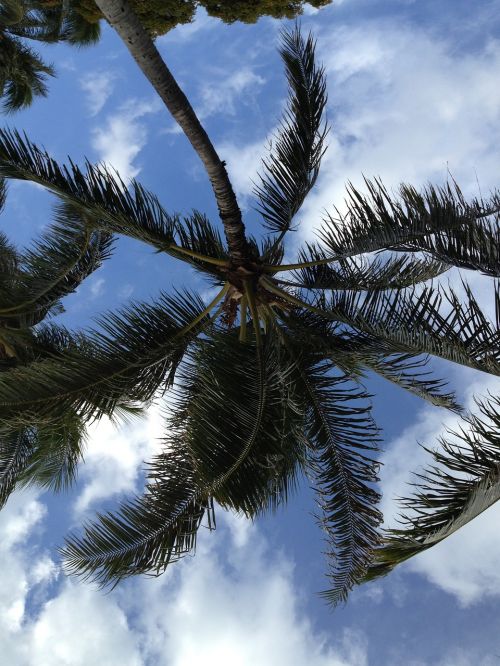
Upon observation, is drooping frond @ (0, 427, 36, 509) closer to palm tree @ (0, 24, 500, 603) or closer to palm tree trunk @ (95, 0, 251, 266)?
palm tree @ (0, 24, 500, 603)

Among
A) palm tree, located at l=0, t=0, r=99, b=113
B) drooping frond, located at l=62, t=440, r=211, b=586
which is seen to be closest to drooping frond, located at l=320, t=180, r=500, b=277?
drooping frond, located at l=62, t=440, r=211, b=586

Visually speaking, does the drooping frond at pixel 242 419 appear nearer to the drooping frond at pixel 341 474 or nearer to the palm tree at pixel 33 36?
the drooping frond at pixel 341 474

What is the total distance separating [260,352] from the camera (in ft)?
24.1

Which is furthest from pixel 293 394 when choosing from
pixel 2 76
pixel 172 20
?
pixel 2 76

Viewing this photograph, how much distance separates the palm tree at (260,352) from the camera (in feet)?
21.0

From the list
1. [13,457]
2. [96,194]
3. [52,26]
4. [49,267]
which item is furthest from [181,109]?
[52,26]

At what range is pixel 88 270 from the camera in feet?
29.5

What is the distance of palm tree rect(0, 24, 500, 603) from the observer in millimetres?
6414

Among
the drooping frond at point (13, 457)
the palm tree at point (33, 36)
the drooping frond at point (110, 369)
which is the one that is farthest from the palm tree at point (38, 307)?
the palm tree at point (33, 36)

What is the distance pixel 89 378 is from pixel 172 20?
28.1ft

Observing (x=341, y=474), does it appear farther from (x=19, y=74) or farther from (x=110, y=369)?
(x=19, y=74)

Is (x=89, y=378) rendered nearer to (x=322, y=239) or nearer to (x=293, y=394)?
(x=293, y=394)

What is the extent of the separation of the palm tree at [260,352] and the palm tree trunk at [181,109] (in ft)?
0.11

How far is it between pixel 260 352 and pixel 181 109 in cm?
273
